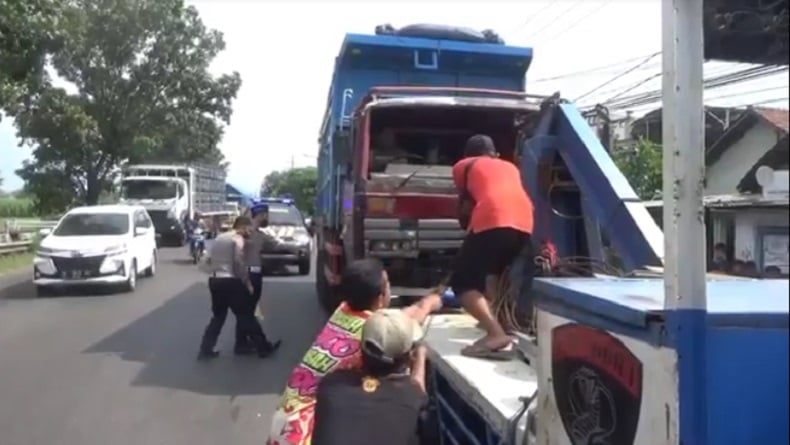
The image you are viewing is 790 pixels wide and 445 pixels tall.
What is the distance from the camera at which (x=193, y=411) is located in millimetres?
7961

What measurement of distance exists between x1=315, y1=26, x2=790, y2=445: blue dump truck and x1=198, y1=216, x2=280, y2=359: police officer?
103 cm

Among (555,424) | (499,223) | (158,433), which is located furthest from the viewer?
(158,433)

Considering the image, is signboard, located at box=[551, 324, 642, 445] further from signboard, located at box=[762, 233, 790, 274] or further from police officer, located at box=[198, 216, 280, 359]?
police officer, located at box=[198, 216, 280, 359]

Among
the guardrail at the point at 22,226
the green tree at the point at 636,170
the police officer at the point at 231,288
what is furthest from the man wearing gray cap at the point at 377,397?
the guardrail at the point at 22,226

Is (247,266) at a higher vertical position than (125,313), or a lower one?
higher

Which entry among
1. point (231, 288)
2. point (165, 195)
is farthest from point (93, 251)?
point (165, 195)

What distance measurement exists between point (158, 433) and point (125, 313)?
7468 millimetres

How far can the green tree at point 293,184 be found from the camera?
61.1 m

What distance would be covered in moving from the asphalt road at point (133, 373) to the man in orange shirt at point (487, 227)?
7.78 ft

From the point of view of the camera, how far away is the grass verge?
23.0 meters

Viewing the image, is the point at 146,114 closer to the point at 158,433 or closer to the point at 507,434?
the point at 158,433

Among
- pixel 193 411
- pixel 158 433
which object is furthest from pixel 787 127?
pixel 193 411

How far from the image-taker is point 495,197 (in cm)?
575

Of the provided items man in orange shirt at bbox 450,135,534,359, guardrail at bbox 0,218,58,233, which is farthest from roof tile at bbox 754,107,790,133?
guardrail at bbox 0,218,58,233
